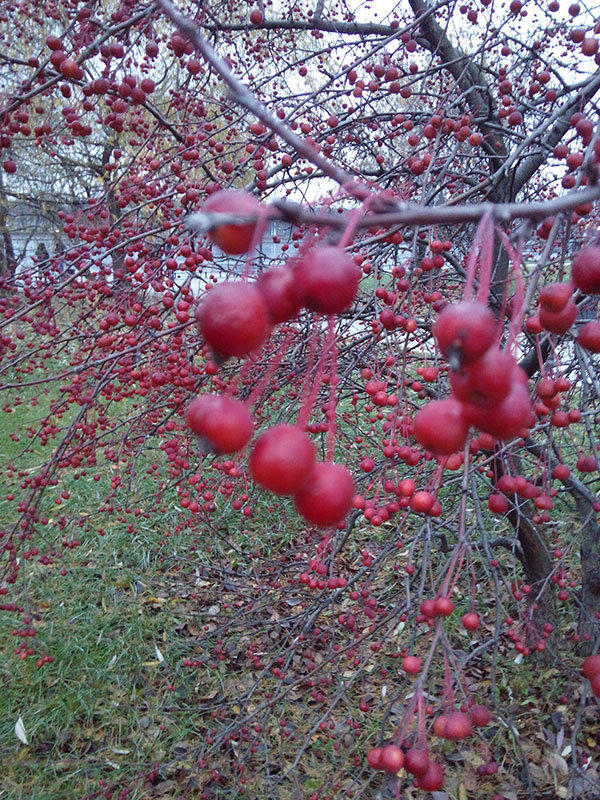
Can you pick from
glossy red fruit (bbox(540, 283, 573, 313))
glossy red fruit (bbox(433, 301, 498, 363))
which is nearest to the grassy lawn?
glossy red fruit (bbox(540, 283, 573, 313))

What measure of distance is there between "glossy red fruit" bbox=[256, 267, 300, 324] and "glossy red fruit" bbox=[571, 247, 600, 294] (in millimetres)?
377

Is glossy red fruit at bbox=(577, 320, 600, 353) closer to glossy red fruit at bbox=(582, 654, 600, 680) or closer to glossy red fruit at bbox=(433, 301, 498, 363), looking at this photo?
glossy red fruit at bbox=(433, 301, 498, 363)

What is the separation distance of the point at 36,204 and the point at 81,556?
833 centimetres

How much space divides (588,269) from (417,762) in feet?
2.86

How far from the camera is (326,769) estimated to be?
8.92 ft

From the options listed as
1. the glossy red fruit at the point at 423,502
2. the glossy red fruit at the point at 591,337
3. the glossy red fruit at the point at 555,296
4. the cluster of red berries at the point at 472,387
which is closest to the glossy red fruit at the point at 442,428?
the cluster of red berries at the point at 472,387

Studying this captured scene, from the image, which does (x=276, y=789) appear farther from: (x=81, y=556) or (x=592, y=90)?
(x=592, y=90)

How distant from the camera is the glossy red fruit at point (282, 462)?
543 millimetres

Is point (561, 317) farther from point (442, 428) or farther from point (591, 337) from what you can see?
point (442, 428)

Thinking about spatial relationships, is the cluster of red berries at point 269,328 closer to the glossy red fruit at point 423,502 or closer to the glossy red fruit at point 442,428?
the glossy red fruit at point 442,428

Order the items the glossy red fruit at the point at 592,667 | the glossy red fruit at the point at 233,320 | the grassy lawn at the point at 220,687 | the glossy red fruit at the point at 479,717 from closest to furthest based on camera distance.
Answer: the glossy red fruit at the point at 233,320, the glossy red fruit at the point at 592,667, the glossy red fruit at the point at 479,717, the grassy lawn at the point at 220,687

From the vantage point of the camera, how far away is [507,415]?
0.55 metres

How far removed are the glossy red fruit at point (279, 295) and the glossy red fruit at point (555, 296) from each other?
0.36 metres

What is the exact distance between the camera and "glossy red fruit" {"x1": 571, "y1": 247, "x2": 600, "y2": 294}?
2.19 ft
